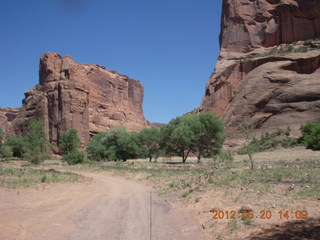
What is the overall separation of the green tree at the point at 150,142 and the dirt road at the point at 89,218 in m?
33.6

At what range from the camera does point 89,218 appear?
8359mm

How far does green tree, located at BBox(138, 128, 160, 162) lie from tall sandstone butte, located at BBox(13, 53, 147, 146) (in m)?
34.7

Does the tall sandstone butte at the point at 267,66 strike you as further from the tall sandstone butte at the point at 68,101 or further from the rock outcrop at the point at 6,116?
the rock outcrop at the point at 6,116

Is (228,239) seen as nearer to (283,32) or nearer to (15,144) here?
(15,144)

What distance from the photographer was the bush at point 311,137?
37.0 metres

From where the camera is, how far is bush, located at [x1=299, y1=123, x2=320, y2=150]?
37022 millimetres

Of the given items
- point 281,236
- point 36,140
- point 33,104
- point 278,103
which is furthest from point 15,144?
point 281,236

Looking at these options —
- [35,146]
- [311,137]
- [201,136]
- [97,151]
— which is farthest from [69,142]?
[311,137]

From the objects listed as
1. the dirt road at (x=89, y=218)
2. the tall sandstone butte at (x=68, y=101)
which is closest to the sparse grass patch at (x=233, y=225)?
the dirt road at (x=89, y=218)

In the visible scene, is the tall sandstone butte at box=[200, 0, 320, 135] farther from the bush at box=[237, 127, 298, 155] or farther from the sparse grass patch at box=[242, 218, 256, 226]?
the sparse grass patch at box=[242, 218, 256, 226]

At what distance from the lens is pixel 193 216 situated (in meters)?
8.69

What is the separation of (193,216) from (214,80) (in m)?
61.1
